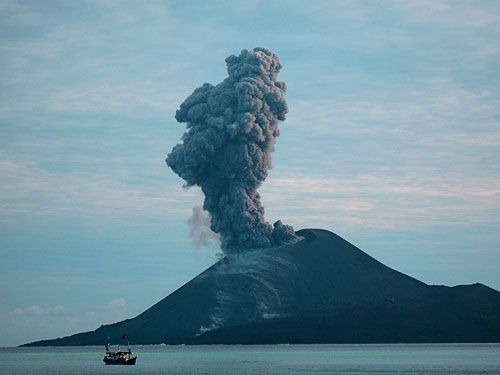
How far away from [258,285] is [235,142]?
3509 cm

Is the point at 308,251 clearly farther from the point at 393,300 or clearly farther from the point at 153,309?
the point at 153,309

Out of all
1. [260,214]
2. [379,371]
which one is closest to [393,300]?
[260,214]

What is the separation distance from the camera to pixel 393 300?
592ft

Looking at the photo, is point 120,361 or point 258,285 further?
point 258,285

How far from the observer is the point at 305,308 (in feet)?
586

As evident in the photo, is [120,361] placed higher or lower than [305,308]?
lower

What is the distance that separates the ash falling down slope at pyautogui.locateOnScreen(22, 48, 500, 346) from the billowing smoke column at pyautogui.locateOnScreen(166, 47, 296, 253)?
240mm

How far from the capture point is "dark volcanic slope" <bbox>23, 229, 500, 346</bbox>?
560ft

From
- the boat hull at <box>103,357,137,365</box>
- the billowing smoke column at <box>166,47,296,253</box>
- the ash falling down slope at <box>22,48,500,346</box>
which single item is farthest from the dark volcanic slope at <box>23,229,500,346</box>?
the boat hull at <box>103,357,137,365</box>

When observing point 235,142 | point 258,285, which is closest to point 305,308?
point 258,285

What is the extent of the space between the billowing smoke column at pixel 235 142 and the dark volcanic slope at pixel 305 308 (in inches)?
463

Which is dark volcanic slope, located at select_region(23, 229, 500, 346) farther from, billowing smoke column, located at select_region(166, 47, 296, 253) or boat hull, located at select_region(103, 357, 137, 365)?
boat hull, located at select_region(103, 357, 137, 365)

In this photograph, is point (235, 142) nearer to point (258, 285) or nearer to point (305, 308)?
point (258, 285)

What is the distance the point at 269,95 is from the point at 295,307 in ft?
155
